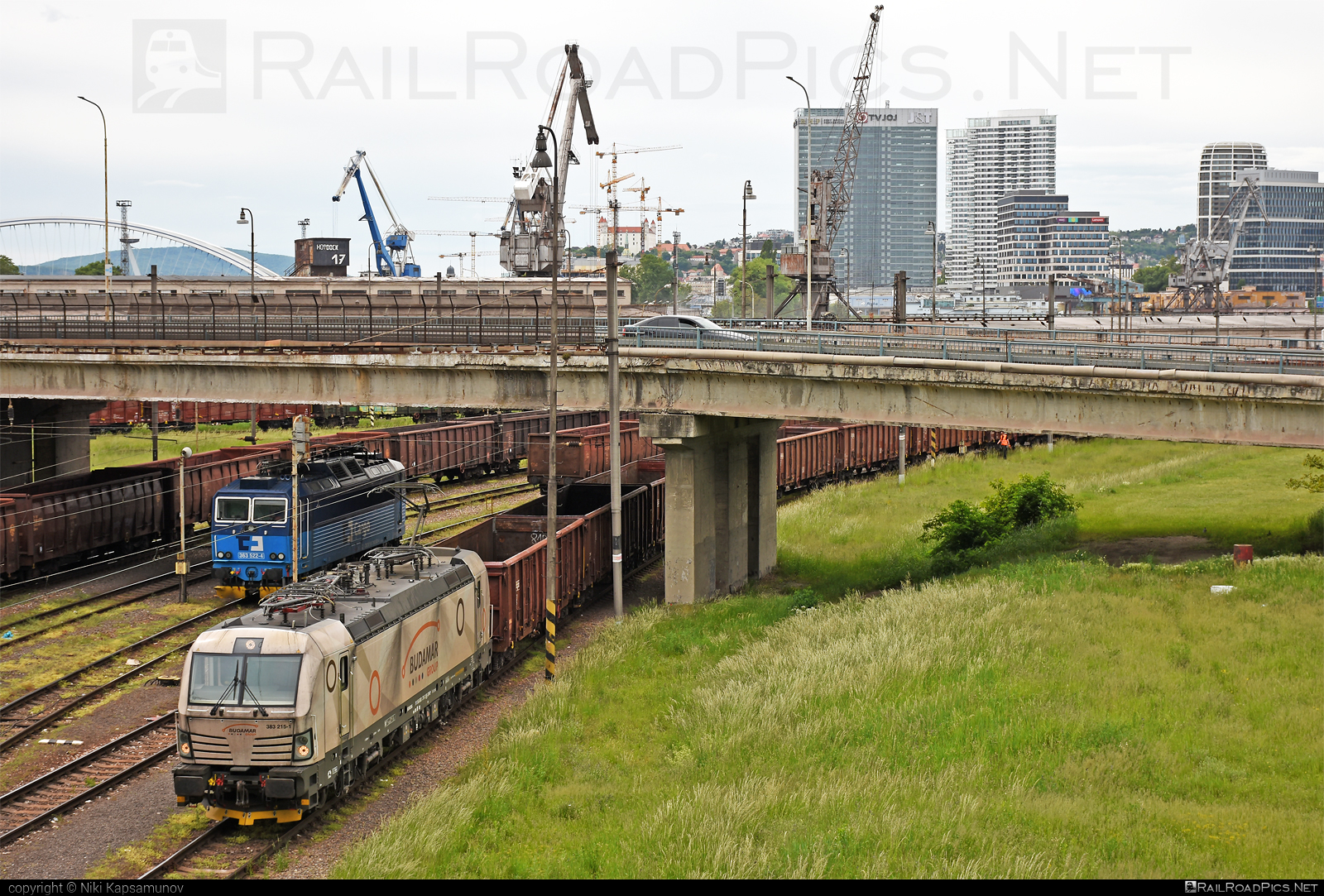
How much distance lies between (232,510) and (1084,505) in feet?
106

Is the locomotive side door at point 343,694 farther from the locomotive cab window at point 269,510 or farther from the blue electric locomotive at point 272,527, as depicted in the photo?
the locomotive cab window at point 269,510

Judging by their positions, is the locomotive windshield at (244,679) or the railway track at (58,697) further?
the railway track at (58,697)

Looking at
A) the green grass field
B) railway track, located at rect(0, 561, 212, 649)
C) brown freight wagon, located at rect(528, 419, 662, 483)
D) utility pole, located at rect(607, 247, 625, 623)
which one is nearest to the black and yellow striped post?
utility pole, located at rect(607, 247, 625, 623)

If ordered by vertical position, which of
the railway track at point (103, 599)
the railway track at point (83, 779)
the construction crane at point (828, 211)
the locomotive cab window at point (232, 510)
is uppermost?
the construction crane at point (828, 211)

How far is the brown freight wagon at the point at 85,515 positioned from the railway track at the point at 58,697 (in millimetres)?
8271

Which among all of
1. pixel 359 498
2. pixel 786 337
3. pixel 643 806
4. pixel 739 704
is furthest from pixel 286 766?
pixel 786 337

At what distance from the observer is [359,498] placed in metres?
35.8

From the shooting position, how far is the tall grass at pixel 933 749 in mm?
15016

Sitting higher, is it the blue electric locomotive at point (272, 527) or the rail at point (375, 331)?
the rail at point (375, 331)

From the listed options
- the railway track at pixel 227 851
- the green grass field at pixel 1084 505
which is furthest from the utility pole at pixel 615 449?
the railway track at pixel 227 851

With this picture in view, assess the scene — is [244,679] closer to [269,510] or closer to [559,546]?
[559,546]

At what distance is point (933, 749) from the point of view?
18875 mm

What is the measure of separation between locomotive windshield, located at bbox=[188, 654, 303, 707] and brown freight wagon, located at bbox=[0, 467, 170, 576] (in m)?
20.8

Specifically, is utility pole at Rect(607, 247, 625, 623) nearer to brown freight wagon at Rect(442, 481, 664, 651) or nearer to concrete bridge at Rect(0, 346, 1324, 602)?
brown freight wagon at Rect(442, 481, 664, 651)
